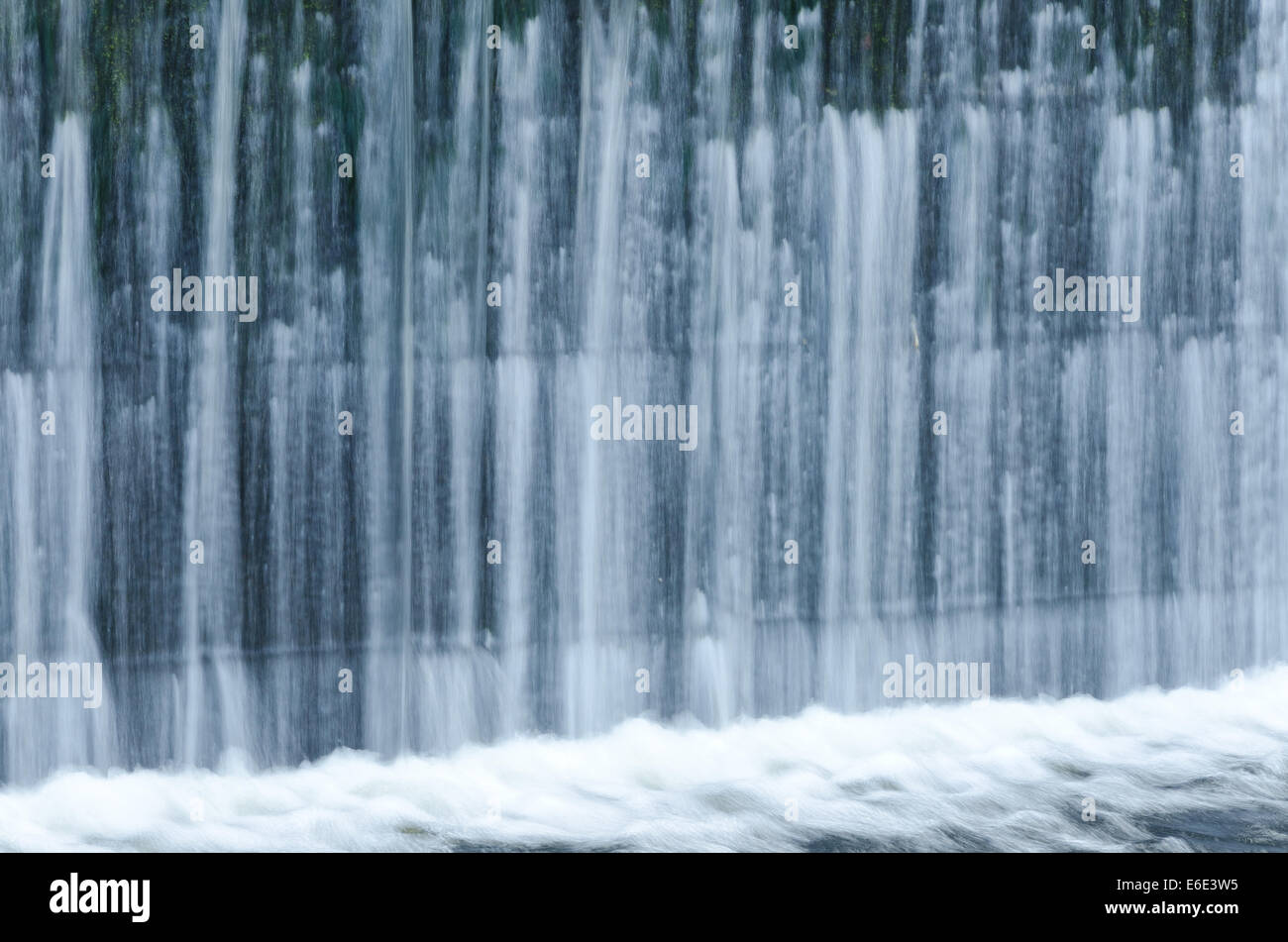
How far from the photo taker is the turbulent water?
7.73 metres

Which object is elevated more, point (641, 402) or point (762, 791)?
point (641, 402)

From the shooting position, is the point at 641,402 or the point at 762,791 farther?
the point at 641,402

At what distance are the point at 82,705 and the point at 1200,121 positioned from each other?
6.66m

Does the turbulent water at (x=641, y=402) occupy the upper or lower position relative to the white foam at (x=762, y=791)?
upper

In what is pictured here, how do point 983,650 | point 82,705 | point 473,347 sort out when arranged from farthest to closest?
point 983,650 < point 473,347 < point 82,705

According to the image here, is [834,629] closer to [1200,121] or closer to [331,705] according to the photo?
[331,705]

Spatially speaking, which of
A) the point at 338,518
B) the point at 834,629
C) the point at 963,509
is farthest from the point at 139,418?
the point at 963,509

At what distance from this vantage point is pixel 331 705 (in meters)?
7.99

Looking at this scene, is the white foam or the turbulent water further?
the turbulent water

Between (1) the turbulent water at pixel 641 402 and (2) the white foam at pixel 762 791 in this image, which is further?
(1) the turbulent water at pixel 641 402

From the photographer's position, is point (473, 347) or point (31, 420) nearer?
point (31, 420)

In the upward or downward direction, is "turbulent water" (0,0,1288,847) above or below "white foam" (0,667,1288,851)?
above

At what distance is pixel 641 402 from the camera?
334 inches

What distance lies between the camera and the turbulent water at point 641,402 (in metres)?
7.73
